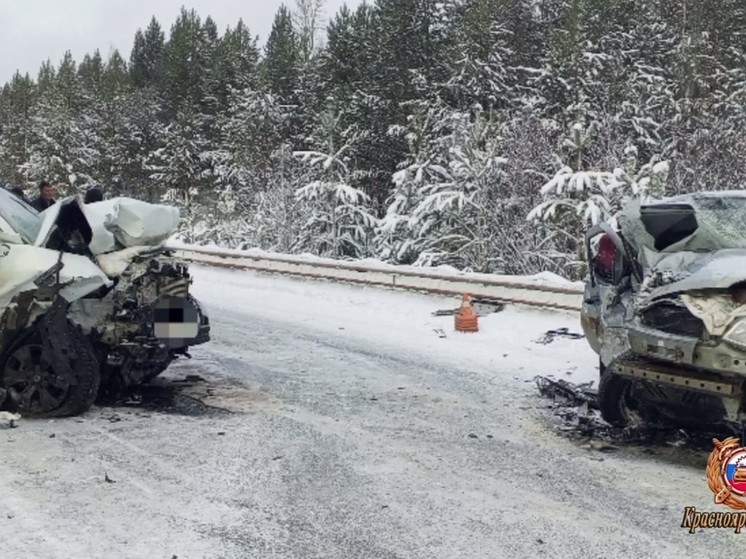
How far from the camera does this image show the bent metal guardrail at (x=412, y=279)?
396 inches

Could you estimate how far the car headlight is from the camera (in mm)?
4105

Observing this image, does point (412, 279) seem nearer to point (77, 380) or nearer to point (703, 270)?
point (77, 380)

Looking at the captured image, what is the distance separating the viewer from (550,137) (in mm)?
20391

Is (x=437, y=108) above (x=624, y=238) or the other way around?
above

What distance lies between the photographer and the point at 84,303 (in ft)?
18.5

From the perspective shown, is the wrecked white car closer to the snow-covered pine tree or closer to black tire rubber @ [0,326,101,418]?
black tire rubber @ [0,326,101,418]

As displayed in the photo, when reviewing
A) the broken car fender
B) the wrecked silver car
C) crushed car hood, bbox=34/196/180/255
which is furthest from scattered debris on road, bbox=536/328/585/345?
the broken car fender

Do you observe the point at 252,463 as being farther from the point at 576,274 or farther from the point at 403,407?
the point at 576,274

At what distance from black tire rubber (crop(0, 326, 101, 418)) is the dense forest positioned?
760 centimetres

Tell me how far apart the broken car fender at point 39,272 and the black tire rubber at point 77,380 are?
308mm

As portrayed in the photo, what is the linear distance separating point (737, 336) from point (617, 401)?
134cm

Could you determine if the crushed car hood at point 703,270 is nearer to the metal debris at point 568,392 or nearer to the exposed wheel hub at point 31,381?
the metal debris at point 568,392

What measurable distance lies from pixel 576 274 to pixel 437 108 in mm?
9788

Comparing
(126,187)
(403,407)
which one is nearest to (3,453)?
(403,407)
